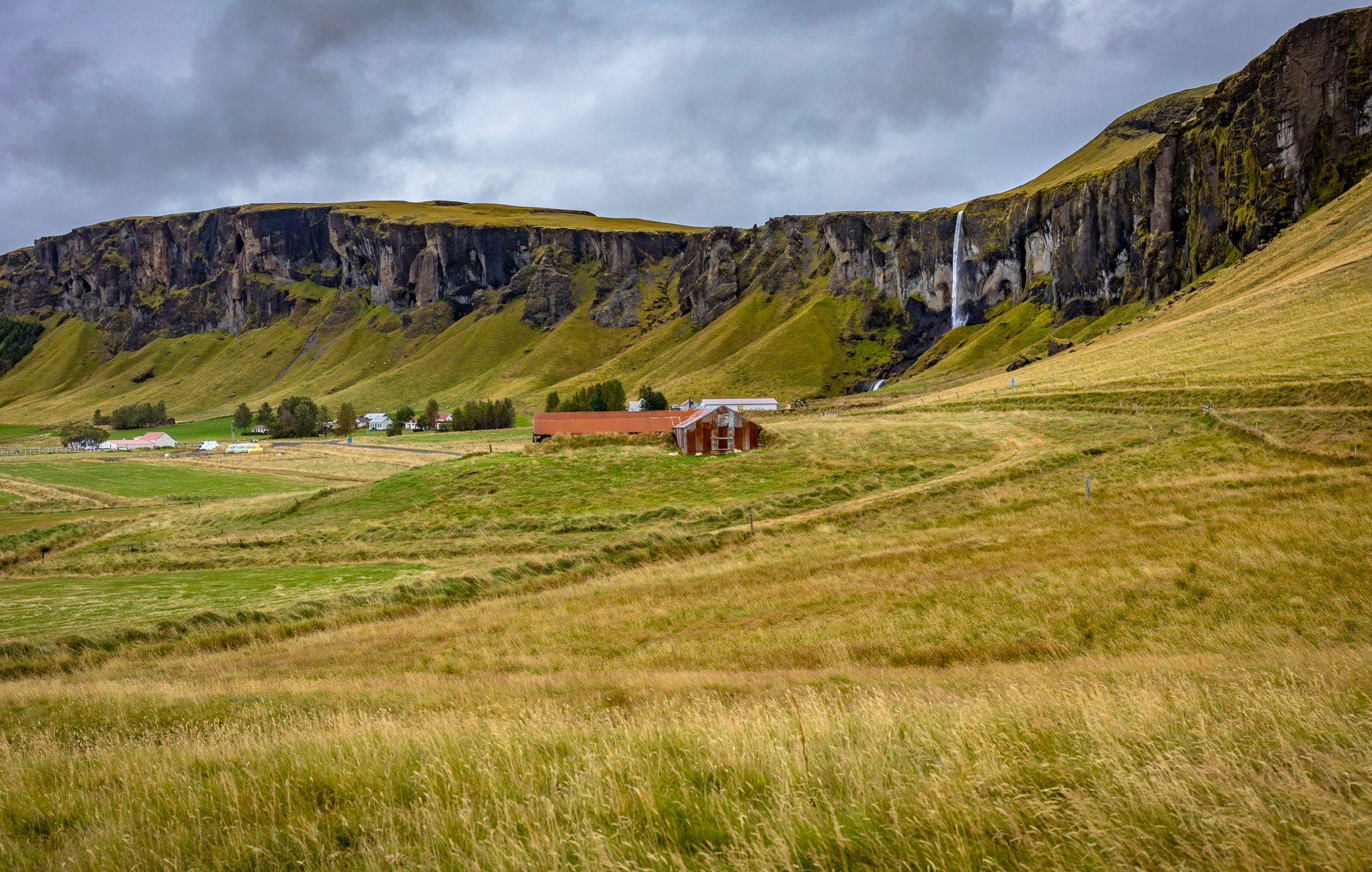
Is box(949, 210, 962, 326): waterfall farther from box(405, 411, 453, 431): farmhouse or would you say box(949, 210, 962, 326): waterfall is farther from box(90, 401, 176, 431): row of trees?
box(90, 401, 176, 431): row of trees

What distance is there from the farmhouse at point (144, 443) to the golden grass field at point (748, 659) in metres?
93.9

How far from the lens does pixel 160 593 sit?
2538cm

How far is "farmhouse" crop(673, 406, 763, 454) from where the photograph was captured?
54.7 m

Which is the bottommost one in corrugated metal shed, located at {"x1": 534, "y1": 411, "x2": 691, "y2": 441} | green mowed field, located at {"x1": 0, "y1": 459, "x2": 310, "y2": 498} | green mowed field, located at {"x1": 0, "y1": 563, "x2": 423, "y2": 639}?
green mowed field, located at {"x1": 0, "y1": 563, "x2": 423, "y2": 639}

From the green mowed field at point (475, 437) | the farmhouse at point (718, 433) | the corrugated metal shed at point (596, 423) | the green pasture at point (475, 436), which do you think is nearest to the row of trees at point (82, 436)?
the green pasture at point (475, 436)

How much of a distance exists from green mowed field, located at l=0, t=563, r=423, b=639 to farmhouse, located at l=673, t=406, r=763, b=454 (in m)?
28.6

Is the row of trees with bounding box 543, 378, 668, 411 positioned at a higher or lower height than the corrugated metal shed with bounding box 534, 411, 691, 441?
higher

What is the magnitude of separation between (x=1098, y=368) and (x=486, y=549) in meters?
67.6

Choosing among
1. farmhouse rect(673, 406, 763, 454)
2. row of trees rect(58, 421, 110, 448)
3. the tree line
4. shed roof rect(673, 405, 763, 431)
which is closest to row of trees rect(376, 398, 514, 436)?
the tree line

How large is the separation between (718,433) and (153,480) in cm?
5940

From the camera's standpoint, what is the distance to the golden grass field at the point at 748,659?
4.44m

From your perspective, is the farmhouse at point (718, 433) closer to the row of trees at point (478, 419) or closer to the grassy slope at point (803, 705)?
the grassy slope at point (803, 705)

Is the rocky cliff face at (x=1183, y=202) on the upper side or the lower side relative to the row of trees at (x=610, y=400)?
upper

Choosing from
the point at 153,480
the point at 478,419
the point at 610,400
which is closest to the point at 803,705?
the point at 153,480
